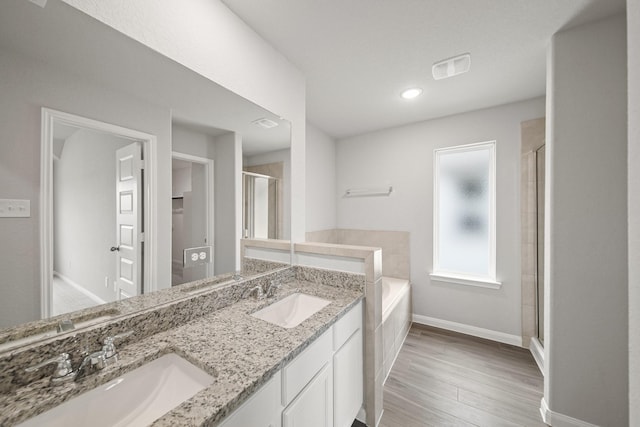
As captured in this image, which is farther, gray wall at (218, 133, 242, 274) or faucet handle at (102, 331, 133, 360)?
gray wall at (218, 133, 242, 274)

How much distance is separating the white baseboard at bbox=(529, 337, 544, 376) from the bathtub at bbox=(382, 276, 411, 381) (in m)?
1.13

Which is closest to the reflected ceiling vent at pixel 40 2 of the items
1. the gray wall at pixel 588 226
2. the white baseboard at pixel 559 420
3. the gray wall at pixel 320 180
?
the gray wall at pixel 320 180

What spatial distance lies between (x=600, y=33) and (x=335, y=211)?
2758mm

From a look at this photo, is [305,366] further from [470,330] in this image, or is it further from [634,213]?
[470,330]

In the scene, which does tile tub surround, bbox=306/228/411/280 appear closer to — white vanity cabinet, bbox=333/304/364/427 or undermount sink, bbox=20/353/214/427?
white vanity cabinet, bbox=333/304/364/427

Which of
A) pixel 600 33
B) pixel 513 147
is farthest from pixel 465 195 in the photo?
pixel 600 33

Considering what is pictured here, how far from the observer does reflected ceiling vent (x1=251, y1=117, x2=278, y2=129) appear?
1535mm

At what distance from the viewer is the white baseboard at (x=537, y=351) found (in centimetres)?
203

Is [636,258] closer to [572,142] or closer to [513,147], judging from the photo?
[572,142]

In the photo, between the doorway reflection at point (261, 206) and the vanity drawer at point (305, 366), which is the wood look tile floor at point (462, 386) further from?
the doorway reflection at point (261, 206)

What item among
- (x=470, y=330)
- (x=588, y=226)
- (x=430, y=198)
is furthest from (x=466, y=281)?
(x=588, y=226)

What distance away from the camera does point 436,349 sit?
7.69 feet

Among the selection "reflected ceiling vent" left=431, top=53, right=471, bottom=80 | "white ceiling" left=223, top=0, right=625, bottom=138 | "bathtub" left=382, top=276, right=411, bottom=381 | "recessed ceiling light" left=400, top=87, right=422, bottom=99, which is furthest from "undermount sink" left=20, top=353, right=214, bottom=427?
"recessed ceiling light" left=400, top=87, right=422, bottom=99

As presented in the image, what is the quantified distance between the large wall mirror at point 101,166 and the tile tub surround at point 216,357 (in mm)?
229
